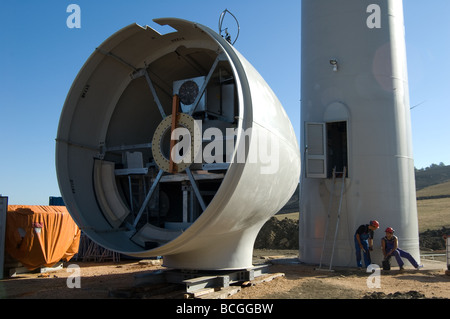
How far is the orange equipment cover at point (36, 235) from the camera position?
8601 millimetres

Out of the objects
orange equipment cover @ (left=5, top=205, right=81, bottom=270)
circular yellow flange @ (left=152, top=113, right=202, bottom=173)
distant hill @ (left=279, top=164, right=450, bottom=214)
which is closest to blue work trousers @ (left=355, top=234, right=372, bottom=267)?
circular yellow flange @ (left=152, top=113, right=202, bottom=173)

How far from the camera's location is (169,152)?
6941mm

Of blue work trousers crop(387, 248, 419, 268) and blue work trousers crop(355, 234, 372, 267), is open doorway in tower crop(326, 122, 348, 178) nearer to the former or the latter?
blue work trousers crop(355, 234, 372, 267)

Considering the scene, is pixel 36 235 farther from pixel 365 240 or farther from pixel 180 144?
pixel 365 240

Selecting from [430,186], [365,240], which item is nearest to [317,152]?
[365,240]

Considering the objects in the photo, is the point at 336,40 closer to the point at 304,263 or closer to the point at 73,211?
the point at 304,263

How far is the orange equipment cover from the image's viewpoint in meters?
8.60

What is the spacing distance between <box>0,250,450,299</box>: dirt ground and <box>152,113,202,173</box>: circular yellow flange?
1847 mm

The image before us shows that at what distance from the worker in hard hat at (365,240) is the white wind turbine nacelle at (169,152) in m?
2.40

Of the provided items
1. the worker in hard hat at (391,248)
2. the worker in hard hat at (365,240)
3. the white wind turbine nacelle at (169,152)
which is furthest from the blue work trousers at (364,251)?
the white wind turbine nacelle at (169,152)

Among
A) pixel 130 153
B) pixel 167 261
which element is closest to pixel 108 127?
pixel 130 153

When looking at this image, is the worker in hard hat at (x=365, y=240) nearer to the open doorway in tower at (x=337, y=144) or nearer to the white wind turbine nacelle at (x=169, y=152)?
the open doorway in tower at (x=337, y=144)

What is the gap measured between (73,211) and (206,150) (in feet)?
7.21

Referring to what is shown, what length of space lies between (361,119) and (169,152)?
16.6ft
